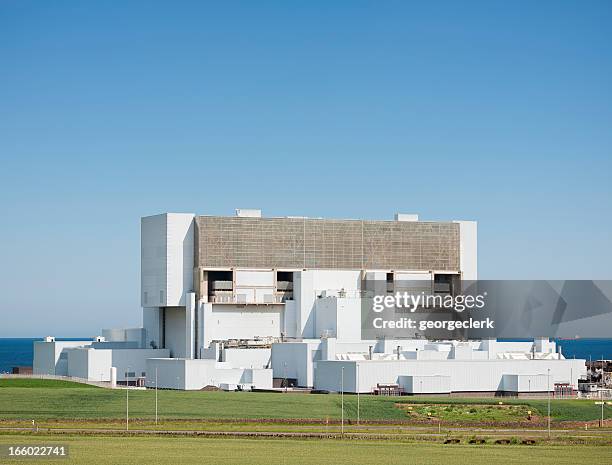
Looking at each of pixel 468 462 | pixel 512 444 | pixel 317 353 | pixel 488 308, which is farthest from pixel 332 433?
pixel 488 308

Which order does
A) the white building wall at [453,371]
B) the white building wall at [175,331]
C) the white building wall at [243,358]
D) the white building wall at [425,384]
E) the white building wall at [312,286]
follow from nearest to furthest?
the white building wall at [425,384] → the white building wall at [453,371] → the white building wall at [243,358] → the white building wall at [175,331] → the white building wall at [312,286]

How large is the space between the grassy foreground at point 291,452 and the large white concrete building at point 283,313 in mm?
42895

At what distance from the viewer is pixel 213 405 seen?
111 m

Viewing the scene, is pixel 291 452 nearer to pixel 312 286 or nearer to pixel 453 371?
pixel 453 371

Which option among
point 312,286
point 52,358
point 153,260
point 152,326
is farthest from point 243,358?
point 52,358

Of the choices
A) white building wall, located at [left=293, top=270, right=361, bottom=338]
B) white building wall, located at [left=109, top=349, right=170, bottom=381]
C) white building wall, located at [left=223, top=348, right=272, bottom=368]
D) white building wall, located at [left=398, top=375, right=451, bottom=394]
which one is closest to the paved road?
white building wall, located at [left=398, top=375, right=451, bottom=394]

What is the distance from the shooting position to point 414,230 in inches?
5886

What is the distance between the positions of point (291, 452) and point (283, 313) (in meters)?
67.3

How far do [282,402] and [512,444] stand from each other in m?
32.3

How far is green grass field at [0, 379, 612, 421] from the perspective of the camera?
10500 centimetres

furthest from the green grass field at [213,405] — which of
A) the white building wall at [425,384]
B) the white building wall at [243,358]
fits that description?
the white building wall at [243,358]

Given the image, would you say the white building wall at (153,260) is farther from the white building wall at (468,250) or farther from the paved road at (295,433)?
the paved road at (295,433)

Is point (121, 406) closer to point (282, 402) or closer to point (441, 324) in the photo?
point (282, 402)

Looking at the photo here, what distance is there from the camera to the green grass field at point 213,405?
105000 millimetres
